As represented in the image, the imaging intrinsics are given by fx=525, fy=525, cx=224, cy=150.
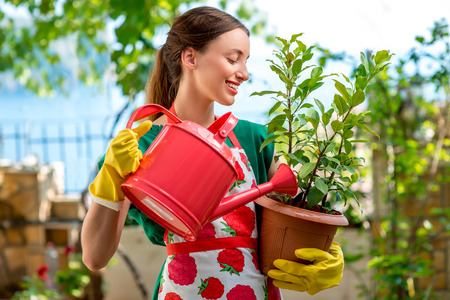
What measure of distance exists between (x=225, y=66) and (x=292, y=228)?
367mm

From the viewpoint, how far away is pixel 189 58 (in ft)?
3.87

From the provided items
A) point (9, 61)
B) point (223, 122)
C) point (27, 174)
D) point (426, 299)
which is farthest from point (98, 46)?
point (223, 122)

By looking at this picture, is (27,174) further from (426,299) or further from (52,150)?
(426,299)

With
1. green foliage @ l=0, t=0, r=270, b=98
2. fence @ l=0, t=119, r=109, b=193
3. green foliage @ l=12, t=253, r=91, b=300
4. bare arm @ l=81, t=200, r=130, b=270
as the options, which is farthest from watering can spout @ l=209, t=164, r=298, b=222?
fence @ l=0, t=119, r=109, b=193

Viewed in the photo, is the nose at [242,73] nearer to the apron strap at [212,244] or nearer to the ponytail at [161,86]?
the ponytail at [161,86]

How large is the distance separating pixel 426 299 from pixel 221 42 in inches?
70.2

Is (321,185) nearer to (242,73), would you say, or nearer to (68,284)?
(242,73)

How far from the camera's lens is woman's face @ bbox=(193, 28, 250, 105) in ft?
3.68

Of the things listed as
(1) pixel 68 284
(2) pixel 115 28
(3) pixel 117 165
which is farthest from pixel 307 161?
(1) pixel 68 284

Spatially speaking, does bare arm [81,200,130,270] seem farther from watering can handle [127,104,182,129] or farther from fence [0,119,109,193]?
fence [0,119,109,193]

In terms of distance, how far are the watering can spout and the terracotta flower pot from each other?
0.15 ft

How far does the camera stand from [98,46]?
13.9 ft

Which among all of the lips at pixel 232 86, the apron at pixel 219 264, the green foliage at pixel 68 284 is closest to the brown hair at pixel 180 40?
the lips at pixel 232 86

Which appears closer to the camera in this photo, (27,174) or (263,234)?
(263,234)
